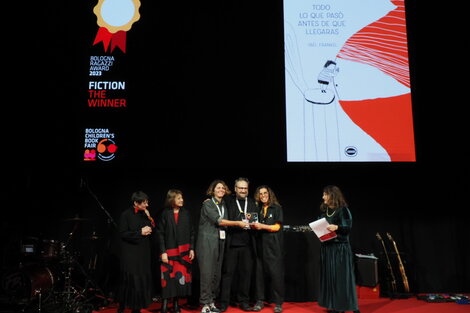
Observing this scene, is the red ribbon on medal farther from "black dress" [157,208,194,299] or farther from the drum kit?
"black dress" [157,208,194,299]

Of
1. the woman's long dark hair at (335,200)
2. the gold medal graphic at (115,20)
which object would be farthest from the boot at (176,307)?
the gold medal graphic at (115,20)

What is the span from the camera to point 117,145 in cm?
560

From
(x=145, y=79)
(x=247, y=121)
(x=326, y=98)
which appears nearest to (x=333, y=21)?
(x=326, y=98)

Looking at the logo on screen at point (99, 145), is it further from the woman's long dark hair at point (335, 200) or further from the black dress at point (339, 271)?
the black dress at point (339, 271)

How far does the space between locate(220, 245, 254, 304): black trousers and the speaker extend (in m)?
1.59

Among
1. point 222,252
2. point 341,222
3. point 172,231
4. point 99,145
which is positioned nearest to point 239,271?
point 222,252

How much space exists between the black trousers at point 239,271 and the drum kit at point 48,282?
1.55 metres

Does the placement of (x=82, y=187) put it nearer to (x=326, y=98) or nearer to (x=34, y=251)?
(x=34, y=251)

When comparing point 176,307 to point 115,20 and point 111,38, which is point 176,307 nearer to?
point 111,38

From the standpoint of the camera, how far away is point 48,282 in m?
4.76

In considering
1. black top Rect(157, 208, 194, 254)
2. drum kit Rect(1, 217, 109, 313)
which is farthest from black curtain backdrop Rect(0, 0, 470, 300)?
black top Rect(157, 208, 194, 254)

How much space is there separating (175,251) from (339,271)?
188cm

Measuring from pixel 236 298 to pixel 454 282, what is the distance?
3375 mm

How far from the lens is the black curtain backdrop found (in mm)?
5707
